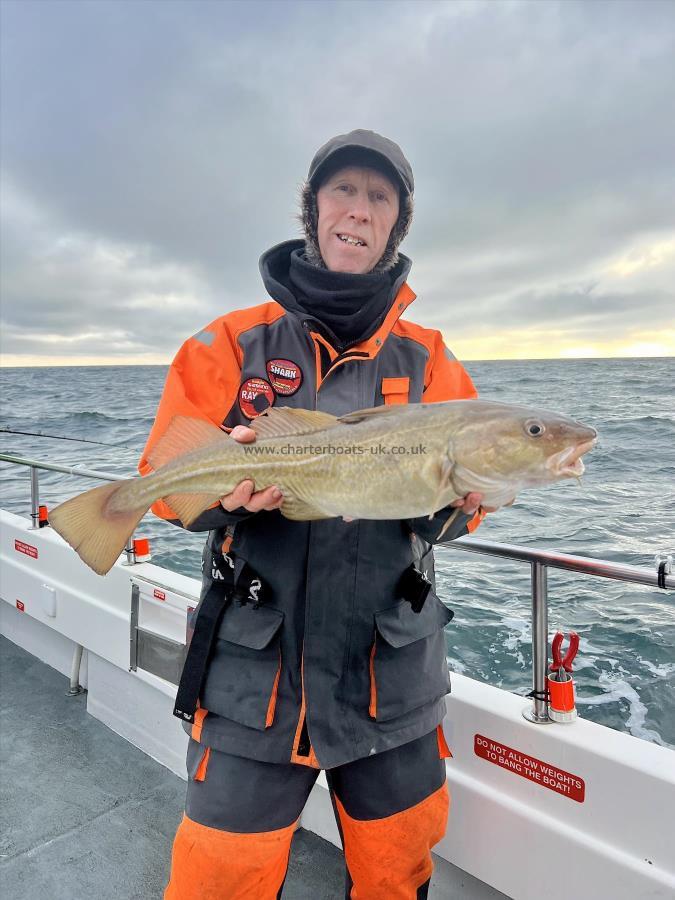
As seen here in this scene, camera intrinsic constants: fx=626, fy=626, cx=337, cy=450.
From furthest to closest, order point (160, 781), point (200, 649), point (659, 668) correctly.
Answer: point (659, 668), point (160, 781), point (200, 649)

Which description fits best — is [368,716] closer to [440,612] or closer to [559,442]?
[440,612]

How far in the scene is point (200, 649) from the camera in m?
2.32

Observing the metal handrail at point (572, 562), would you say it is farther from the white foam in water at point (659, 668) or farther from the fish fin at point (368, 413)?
the white foam in water at point (659, 668)

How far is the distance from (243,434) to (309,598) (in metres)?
0.65

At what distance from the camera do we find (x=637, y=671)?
6.52 meters

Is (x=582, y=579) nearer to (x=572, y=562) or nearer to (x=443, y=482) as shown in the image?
(x=572, y=562)

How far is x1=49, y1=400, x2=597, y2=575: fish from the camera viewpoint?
214 cm

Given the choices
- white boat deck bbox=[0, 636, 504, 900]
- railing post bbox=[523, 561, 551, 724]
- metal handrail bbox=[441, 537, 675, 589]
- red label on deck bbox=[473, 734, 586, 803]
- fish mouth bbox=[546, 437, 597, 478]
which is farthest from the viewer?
white boat deck bbox=[0, 636, 504, 900]

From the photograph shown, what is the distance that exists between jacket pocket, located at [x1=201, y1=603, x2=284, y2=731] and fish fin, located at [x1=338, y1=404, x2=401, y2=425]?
747mm

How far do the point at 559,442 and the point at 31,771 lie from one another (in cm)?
392

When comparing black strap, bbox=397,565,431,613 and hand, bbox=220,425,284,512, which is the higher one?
hand, bbox=220,425,284,512

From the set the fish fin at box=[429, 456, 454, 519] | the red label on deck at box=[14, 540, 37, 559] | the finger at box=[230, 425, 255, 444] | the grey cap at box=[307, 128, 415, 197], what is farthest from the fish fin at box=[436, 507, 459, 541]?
the red label on deck at box=[14, 540, 37, 559]

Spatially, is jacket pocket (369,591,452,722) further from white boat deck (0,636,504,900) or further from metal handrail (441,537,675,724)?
white boat deck (0,636,504,900)

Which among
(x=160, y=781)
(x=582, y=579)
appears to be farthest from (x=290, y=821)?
A: (x=582, y=579)
